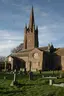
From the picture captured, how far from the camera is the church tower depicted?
98125 millimetres

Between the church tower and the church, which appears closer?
the church

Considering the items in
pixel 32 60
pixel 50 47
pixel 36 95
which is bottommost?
pixel 36 95

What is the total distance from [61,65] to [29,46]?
899 inches

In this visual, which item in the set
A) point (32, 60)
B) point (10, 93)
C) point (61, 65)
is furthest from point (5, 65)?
point (10, 93)

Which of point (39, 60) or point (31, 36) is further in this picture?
point (31, 36)

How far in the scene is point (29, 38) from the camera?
99.4m

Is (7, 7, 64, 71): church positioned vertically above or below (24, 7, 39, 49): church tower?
below

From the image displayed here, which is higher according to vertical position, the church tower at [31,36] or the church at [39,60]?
the church tower at [31,36]

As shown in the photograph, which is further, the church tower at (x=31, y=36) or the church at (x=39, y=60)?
the church tower at (x=31, y=36)

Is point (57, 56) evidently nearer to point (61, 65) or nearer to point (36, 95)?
point (61, 65)

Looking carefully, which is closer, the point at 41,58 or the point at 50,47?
the point at 41,58

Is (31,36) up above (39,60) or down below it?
above

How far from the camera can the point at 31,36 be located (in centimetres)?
9950

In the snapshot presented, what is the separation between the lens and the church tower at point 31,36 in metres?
98.1
